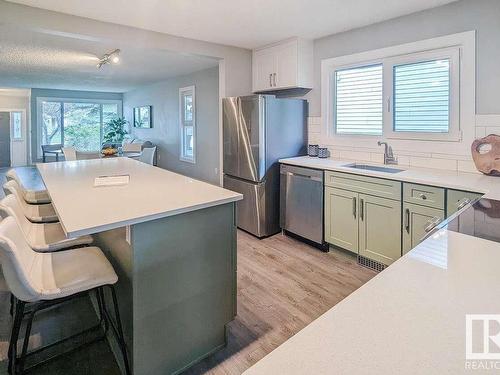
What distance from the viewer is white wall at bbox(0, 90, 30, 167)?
33.4ft

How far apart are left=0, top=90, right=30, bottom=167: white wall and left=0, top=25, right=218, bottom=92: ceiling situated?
82.7 inches

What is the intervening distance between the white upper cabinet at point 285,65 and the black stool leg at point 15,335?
11.1 feet

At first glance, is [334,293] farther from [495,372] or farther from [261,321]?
[495,372]

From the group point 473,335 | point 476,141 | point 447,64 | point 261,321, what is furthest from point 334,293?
point 447,64

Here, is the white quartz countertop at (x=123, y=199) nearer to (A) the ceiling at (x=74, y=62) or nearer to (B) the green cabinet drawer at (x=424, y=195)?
(B) the green cabinet drawer at (x=424, y=195)

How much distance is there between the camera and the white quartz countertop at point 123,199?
148 cm

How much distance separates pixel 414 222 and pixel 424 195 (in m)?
0.24

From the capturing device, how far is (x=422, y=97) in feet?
10.1

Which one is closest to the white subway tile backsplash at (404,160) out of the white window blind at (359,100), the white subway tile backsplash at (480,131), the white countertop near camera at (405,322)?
the white window blind at (359,100)

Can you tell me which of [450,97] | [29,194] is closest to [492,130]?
[450,97]

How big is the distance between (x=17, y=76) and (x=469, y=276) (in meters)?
8.82

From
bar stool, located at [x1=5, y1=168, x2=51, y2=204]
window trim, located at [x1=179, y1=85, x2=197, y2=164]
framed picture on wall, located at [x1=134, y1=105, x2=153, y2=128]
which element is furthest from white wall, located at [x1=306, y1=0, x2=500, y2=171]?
framed picture on wall, located at [x1=134, y1=105, x2=153, y2=128]

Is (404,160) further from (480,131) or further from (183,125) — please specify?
(183,125)

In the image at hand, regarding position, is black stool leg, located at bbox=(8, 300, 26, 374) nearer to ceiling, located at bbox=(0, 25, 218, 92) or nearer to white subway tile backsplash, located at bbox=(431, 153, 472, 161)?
ceiling, located at bbox=(0, 25, 218, 92)
